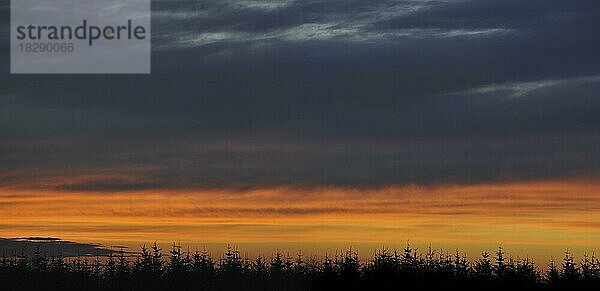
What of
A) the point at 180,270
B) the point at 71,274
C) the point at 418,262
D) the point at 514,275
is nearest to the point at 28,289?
the point at 71,274

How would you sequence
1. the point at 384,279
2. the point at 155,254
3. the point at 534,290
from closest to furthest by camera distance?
1. the point at 384,279
2. the point at 534,290
3. the point at 155,254

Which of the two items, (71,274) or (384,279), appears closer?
(384,279)

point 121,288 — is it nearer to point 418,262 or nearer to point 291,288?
point 291,288

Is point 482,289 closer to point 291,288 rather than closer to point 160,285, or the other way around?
point 291,288

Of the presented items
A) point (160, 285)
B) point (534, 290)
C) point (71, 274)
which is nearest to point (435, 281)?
point (534, 290)

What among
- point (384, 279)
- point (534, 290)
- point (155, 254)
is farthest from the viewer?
point (155, 254)

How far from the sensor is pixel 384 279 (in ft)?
311

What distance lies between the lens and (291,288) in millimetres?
95500

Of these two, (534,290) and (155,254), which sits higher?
(155,254)

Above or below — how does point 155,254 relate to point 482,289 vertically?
above

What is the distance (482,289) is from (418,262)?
791 cm

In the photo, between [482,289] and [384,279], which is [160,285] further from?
[482,289]

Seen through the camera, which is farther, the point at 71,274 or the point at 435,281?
the point at 71,274

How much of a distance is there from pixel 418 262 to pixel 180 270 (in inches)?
1186
